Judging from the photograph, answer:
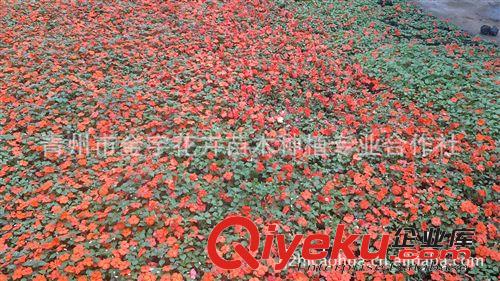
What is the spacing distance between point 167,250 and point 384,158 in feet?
10.1

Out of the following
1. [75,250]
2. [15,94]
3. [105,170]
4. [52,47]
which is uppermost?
[52,47]

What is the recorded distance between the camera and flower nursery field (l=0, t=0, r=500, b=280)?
3.56 m

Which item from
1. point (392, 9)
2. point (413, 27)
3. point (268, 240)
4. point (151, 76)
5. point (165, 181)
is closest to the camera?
point (268, 240)

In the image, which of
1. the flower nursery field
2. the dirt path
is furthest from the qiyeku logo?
the dirt path

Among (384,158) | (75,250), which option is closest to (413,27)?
(384,158)

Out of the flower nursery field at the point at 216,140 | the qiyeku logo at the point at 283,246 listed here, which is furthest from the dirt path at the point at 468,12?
the qiyeku logo at the point at 283,246

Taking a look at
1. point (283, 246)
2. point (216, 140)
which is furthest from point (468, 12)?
point (283, 246)

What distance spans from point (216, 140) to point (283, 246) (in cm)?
176

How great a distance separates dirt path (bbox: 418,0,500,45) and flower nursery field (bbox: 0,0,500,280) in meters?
1.50

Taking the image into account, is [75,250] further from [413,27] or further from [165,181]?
[413,27]

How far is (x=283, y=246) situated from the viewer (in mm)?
3561

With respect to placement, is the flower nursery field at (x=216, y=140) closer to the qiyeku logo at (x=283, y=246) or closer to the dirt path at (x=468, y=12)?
the qiyeku logo at (x=283, y=246)

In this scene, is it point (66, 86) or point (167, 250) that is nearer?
point (167, 250)

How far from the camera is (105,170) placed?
14.2 feet
